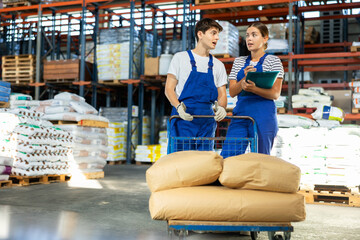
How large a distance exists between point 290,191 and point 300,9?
424 inches

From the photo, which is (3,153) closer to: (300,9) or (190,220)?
(190,220)

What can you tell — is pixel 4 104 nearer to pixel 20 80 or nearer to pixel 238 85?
pixel 20 80

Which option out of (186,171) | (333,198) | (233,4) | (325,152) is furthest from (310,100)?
(186,171)

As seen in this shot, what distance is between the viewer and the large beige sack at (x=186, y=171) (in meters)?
2.82

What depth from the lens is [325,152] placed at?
569 centimetres

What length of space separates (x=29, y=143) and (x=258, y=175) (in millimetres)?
5219

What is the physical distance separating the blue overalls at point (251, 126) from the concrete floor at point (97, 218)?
78 cm

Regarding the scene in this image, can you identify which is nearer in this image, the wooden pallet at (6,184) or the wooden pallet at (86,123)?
the wooden pallet at (6,184)

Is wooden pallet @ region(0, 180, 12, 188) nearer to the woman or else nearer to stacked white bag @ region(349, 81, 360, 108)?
the woman

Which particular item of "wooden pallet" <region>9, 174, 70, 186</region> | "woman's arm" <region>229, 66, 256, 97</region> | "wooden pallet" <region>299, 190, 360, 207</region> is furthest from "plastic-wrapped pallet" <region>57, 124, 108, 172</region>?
"woman's arm" <region>229, 66, 256, 97</region>

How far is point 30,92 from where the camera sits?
1733cm

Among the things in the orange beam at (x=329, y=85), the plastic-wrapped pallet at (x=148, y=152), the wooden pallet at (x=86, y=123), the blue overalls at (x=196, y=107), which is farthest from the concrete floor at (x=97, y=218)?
the orange beam at (x=329, y=85)

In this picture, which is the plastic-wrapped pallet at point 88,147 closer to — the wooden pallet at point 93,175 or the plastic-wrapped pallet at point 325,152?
the wooden pallet at point 93,175

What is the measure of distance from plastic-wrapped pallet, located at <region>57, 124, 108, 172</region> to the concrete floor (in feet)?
4.99
